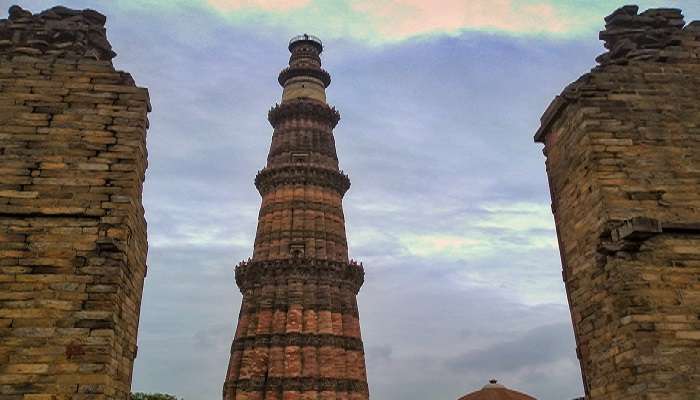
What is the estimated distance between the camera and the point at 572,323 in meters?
7.22

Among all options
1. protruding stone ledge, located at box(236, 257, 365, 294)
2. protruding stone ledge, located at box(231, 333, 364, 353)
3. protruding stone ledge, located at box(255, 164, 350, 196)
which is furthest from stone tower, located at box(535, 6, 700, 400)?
protruding stone ledge, located at box(255, 164, 350, 196)

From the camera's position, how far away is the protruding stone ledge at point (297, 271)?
19.7 meters

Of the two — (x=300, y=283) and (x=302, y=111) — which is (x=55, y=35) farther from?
(x=302, y=111)

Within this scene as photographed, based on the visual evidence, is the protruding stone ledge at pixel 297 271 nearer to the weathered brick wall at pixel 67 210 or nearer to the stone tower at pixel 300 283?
the stone tower at pixel 300 283

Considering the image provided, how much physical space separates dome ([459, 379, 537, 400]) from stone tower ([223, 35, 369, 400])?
4.45 meters

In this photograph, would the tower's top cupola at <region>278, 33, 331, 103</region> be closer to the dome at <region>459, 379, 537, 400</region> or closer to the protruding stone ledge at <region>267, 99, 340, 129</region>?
the protruding stone ledge at <region>267, 99, 340, 129</region>

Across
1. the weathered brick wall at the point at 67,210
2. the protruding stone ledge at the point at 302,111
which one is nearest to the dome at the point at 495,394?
the weathered brick wall at the point at 67,210

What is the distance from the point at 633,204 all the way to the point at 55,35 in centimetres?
700

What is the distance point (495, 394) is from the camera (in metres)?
15.1

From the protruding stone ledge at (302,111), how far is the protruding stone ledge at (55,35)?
15.9m

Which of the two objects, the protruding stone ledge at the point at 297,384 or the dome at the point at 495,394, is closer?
the dome at the point at 495,394

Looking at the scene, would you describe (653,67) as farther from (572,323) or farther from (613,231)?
(572,323)

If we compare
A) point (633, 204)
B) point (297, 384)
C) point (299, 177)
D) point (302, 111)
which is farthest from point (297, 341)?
point (633, 204)

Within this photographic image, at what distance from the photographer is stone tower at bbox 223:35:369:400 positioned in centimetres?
1833
